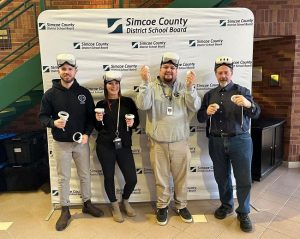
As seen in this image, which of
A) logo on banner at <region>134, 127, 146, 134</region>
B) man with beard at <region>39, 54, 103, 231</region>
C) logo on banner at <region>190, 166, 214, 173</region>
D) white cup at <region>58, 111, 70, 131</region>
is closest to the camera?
white cup at <region>58, 111, 70, 131</region>

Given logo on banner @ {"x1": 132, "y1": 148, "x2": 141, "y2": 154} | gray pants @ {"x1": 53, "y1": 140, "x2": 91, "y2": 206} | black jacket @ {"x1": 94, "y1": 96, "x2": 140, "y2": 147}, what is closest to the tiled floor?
gray pants @ {"x1": 53, "y1": 140, "x2": 91, "y2": 206}

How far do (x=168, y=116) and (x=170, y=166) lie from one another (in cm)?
53

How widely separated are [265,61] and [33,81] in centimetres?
363

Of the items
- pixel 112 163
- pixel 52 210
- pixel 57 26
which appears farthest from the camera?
pixel 52 210

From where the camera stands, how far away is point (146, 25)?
8.94 feet

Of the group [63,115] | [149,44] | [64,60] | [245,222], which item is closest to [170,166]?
[245,222]

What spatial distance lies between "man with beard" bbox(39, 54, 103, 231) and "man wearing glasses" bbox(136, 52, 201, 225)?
1.92ft

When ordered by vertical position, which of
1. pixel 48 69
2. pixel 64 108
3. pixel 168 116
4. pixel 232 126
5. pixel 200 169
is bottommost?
pixel 200 169

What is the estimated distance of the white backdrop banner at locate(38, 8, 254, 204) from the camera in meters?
2.69

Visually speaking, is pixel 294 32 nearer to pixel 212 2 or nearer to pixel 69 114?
pixel 212 2

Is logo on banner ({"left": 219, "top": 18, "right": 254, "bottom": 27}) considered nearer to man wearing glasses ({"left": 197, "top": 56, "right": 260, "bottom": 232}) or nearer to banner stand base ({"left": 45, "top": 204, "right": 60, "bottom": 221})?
man wearing glasses ({"left": 197, "top": 56, "right": 260, "bottom": 232})

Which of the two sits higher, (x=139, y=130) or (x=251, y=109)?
(x=251, y=109)

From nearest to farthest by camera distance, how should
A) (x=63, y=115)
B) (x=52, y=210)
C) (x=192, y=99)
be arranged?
(x=63, y=115)
(x=192, y=99)
(x=52, y=210)

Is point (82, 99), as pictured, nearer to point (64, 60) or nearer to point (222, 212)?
point (64, 60)
